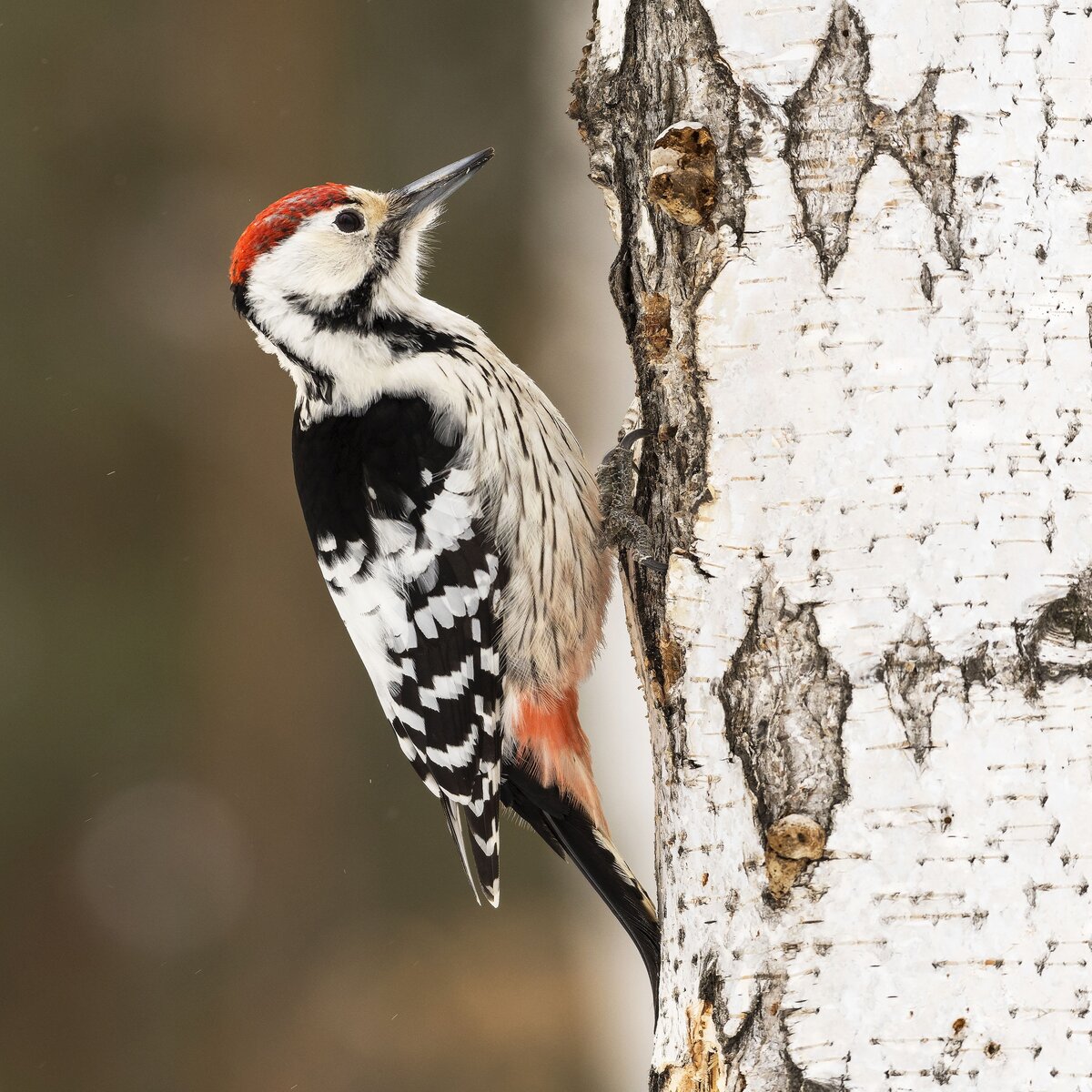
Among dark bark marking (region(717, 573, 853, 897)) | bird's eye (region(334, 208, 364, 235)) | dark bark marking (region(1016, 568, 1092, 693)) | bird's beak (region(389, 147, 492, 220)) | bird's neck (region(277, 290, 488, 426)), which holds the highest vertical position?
bird's beak (region(389, 147, 492, 220))

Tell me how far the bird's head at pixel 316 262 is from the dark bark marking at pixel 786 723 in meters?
1.46

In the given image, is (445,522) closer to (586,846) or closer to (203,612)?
(586,846)

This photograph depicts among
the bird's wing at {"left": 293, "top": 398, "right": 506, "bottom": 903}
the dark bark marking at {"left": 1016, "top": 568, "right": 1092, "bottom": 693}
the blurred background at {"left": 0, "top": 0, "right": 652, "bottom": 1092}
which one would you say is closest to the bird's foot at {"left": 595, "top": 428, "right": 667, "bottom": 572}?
the bird's wing at {"left": 293, "top": 398, "right": 506, "bottom": 903}

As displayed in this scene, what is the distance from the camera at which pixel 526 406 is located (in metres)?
2.70

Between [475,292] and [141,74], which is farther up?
[141,74]

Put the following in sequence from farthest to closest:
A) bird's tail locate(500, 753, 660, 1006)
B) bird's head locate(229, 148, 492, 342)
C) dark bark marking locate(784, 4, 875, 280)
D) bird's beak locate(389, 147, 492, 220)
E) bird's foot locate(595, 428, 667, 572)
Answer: bird's beak locate(389, 147, 492, 220)
bird's head locate(229, 148, 492, 342)
bird's tail locate(500, 753, 660, 1006)
bird's foot locate(595, 428, 667, 572)
dark bark marking locate(784, 4, 875, 280)

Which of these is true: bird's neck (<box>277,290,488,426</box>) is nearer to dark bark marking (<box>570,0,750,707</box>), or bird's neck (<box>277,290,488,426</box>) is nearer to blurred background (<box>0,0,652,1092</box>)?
dark bark marking (<box>570,0,750,707</box>)

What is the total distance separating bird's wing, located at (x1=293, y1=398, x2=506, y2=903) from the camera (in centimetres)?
261

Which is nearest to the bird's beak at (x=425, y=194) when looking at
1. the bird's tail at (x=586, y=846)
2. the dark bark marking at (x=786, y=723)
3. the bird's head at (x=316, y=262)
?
the bird's head at (x=316, y=262)

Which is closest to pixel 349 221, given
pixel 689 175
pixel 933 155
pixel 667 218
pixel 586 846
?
pixel 667 218

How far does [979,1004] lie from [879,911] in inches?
5.7

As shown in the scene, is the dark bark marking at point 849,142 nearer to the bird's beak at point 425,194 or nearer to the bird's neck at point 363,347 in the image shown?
the bird's neck at point 363,347

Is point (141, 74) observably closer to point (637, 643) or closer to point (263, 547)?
point (263, 547)

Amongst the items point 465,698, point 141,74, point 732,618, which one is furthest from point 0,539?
point 732,618
